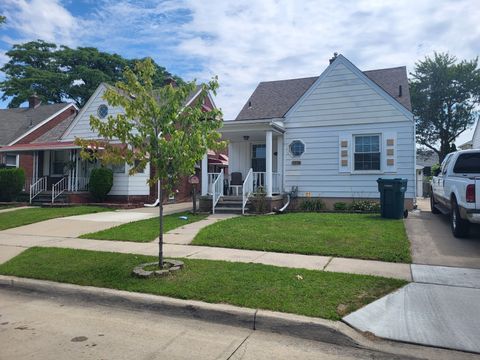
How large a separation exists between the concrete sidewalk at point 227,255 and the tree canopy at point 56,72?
33049 mm

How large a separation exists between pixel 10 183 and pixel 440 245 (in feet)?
62.5

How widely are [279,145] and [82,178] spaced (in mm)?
10935

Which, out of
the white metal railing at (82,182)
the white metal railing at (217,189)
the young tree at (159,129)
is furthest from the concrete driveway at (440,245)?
the white metal railing at (82,182)

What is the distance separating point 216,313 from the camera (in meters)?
4.82

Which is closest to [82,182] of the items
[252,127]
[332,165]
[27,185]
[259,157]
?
[27,185]

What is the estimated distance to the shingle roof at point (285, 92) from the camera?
52.3 ft

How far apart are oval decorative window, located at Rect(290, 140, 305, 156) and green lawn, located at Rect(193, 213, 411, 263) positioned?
430cm

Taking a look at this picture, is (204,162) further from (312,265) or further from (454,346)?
(454,346)

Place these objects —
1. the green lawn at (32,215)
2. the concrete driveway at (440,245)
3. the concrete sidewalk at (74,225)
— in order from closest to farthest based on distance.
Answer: the concrete driveway at (440,245) → the concrete sidewalk at (74,225) → the green lawn at (32,215)

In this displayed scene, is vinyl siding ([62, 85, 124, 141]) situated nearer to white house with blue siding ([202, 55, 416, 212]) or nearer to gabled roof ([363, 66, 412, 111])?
white house with blue siding ([202, 55, 416, 212])

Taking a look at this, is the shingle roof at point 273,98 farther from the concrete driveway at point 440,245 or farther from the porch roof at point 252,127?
the concrete driveway at point 440,245

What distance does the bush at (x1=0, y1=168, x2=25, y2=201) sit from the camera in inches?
745

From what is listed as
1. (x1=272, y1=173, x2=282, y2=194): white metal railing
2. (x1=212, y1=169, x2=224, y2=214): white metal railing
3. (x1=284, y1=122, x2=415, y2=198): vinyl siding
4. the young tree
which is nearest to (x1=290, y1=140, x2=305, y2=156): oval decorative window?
(x1=284, y1=122, x2=415, y2=198): vinyl siding

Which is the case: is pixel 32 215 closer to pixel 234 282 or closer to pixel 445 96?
pixel 234 282
